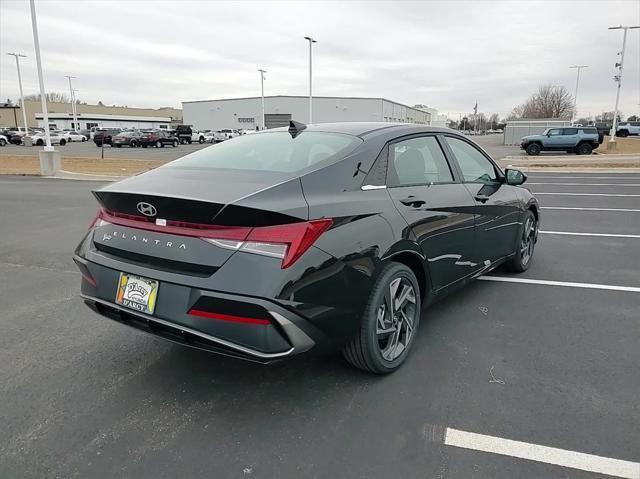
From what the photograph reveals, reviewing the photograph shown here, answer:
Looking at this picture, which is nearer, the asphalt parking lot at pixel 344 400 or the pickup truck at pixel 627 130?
the asphalt parking lot at pixel 344 400

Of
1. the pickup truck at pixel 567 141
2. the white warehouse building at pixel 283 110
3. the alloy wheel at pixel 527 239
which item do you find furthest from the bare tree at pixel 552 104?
the alloy wheel at pixel 527 239

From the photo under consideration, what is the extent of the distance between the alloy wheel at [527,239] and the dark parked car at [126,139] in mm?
43106

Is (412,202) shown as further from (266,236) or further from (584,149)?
(584,149)

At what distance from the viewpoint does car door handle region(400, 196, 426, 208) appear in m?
3.28

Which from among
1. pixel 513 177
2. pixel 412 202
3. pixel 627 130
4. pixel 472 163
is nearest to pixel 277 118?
pixel 627 130

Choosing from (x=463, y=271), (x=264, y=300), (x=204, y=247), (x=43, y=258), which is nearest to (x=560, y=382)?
(x=463, y=271)

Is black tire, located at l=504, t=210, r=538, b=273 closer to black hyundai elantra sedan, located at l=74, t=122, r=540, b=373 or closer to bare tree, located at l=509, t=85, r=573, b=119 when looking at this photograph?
black hyundai elantra sedan, located at l=74, t=122, r=540, b=373

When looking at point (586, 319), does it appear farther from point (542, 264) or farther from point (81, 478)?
point (81, 478)

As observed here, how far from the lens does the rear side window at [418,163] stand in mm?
3373

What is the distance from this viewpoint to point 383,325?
122 inches

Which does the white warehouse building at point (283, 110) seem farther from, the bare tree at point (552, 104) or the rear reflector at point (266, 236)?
the rear reflector at point (266, 236)

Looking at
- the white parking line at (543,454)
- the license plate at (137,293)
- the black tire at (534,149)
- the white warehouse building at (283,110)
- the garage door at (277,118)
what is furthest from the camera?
the garage door at (277,118)

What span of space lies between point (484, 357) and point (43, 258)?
17.7 ft

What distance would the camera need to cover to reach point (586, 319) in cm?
409
